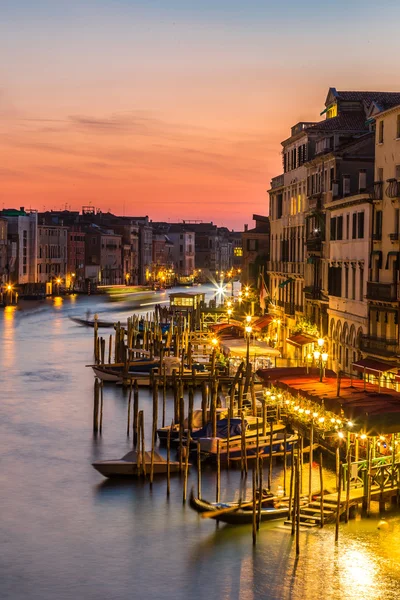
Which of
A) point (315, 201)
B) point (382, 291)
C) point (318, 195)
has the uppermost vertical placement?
point (318, 195)

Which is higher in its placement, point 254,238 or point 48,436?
point 254,238

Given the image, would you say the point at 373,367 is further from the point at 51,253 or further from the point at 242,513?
the point at 51,253

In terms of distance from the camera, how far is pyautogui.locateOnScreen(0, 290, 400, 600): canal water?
771 inches

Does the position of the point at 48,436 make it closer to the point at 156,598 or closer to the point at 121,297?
the point at 156,598

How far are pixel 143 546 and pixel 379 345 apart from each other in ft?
40.5

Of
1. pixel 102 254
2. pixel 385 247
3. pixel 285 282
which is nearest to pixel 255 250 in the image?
pixel 285 282

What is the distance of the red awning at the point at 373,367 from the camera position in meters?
29.4

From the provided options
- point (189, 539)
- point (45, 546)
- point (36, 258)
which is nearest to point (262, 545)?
point (189, 539)

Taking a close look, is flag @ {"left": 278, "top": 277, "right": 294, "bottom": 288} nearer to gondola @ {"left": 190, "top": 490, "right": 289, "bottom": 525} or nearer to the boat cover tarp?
the boat cover tarp

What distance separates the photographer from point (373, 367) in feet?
98.0

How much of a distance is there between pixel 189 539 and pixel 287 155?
30.0m

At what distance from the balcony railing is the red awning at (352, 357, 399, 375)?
466 cm

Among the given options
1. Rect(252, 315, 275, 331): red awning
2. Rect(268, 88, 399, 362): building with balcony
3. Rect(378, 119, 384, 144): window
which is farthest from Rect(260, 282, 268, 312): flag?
Rect(378, 119, 384, 144): window

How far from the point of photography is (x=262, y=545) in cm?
2112
